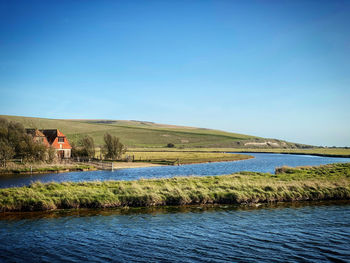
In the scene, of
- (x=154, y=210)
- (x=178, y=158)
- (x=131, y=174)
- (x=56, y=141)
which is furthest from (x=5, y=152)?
(x=178, y=158)

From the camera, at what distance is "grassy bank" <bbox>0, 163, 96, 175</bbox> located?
1766 inches

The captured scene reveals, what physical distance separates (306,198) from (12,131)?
5107cm

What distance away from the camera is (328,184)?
25.5 m

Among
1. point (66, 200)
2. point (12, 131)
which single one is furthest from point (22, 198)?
point (12, 131)

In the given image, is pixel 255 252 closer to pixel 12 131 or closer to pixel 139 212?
pixel 139 212

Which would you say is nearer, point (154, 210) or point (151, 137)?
point (154, 210)

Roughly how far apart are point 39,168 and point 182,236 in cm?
3947

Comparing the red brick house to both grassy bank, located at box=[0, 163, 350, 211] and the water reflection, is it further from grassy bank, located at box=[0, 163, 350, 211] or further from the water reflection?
the water reflection

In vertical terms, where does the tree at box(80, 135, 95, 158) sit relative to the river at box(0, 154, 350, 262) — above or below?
above

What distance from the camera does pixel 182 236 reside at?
1464 cm

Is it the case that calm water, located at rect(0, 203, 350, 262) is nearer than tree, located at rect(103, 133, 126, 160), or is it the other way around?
calm water, located at rect(0, 203, 350, 262)

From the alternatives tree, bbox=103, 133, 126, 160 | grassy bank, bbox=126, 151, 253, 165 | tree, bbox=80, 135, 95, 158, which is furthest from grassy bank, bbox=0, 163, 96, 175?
grassy bank, bbox=126, 151, 253, 165

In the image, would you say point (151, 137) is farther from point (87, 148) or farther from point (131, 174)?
point (131, 174)

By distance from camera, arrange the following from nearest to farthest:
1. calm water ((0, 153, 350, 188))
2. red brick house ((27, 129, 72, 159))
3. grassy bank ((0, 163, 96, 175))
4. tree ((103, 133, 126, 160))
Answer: calm water ((0, 153, 350, 188)) → grassy bank ((0, 163, 96, 175)) → red brick house ((27, 129, 72, 159)) → tree ((103, 133, 126, 160))
